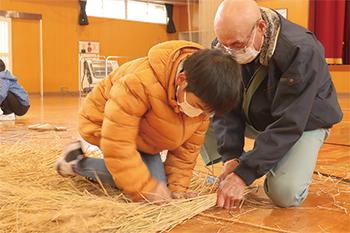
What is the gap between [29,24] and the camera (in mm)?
9398

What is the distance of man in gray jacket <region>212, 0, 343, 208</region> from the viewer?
4.85 feet

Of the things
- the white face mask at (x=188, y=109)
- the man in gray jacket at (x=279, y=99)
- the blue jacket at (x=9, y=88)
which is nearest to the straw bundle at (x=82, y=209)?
the man in gray jacket at (x=279, y=99)

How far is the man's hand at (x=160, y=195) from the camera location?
1.38m

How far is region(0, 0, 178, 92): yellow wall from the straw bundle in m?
8.37

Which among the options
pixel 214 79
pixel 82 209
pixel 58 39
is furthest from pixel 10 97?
pixel 58 39

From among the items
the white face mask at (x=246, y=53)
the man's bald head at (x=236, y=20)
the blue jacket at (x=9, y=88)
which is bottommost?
the blue jacket at (x=9, y=88)

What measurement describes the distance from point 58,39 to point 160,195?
9.35m

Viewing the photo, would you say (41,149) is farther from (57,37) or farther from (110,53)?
(110,53)

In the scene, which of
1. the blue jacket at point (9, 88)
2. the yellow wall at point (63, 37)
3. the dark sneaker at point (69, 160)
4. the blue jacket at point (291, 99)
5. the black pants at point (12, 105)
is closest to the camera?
the blue jacket at point (291, 99)

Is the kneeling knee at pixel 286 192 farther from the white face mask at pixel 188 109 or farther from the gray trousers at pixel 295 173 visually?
the white face mask at pixel 188 109

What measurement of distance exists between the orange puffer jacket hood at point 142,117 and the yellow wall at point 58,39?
28.5ft

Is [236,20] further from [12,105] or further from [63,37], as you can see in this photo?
[63,37]

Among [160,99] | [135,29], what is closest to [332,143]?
[160,99]

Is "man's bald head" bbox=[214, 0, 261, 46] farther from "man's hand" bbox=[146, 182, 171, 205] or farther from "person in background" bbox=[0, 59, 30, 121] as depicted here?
"person in background" bbox=[0, 59, 30, 121]
